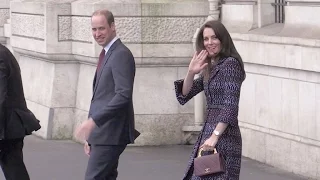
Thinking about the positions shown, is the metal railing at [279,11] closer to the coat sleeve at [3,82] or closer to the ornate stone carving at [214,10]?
the ornate stone carving at [214,10]

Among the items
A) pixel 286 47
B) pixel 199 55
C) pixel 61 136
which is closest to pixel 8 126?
pixel 199 55

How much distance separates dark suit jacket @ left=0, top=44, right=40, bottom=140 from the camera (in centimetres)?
869

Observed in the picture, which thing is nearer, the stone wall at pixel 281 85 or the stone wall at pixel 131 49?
the stone wall at pixel 281 85

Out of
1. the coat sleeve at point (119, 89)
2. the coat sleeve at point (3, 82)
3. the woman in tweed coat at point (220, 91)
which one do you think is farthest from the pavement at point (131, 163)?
the woman in tweed coat at point (220, 91)

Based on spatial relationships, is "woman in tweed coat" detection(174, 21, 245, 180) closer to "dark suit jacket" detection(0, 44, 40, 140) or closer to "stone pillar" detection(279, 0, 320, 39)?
"dark suit jacket" detection(0, 44, 40, 140)

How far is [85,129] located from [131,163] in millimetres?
4475

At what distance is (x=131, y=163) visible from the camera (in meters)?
11.7

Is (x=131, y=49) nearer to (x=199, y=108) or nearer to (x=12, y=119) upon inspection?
(x=199, y=108)

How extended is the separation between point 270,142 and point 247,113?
661mm

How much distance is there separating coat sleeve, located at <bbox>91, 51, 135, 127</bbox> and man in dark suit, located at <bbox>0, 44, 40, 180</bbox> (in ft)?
4.82

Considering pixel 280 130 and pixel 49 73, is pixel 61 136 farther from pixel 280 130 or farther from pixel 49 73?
pixel 280 130

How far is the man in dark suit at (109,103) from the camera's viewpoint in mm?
7523

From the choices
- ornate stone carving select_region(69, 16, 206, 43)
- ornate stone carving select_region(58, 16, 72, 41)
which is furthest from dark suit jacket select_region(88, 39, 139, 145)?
ornate stone carving select_region(58, 16, 72, 41)

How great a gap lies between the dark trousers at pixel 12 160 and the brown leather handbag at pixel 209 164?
2.57m
